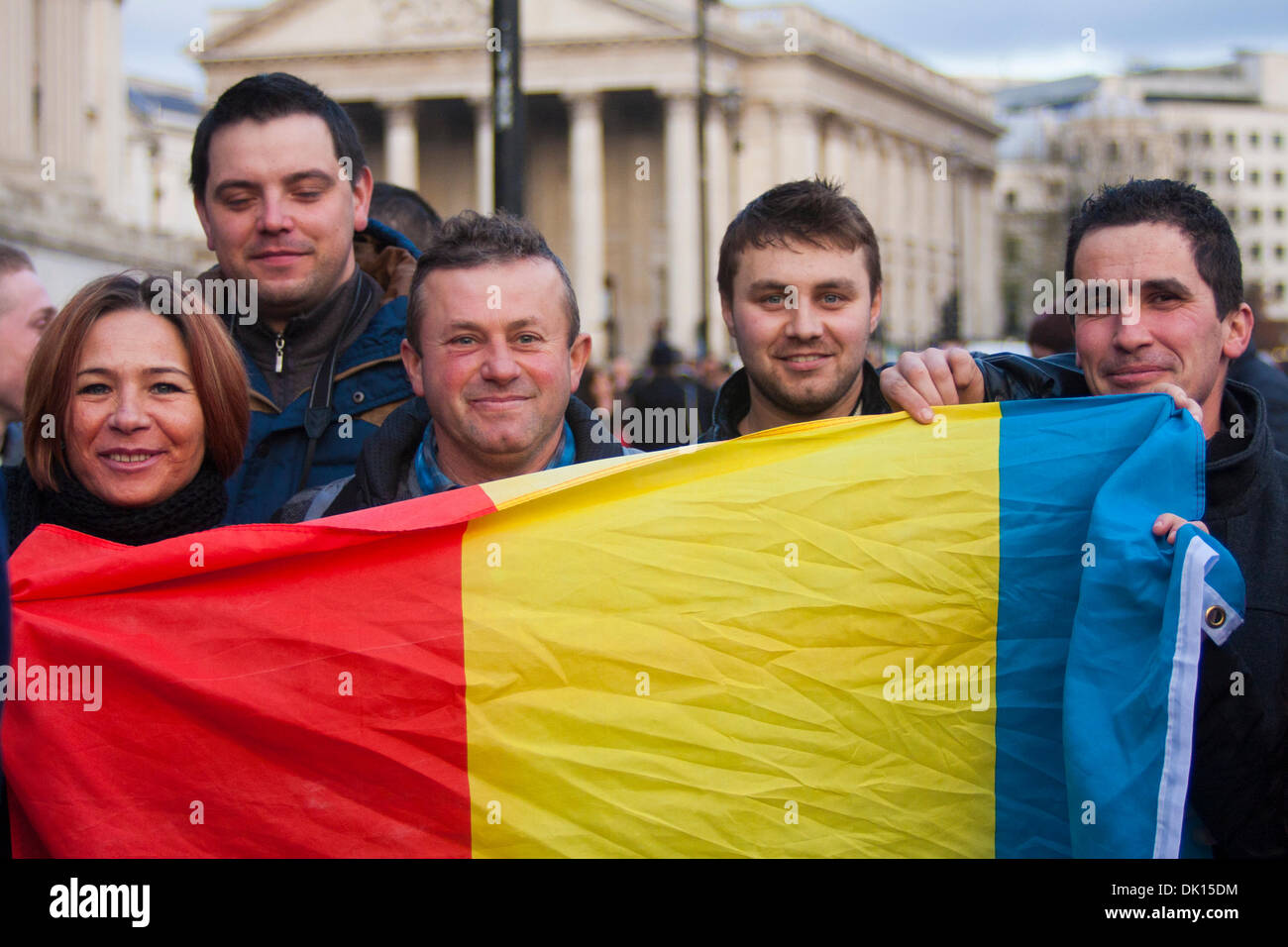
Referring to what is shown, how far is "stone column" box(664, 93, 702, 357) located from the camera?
57.9 metres

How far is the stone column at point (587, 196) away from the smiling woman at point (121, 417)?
5488 centimetres

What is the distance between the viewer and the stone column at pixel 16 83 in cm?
2811

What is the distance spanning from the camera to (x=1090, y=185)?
52188 mm

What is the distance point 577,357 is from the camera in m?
3.70

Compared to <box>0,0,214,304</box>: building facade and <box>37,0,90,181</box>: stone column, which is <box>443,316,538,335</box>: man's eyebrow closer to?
<box>0,0,214,304</box>: building facade

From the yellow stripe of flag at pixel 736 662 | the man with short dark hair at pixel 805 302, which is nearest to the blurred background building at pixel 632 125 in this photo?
the man with short dark hair at pixel 805 302

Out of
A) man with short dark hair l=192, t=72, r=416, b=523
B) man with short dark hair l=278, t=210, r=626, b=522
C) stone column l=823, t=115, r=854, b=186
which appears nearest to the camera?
man with short dark hair l=278, t=210, r=626, b=522

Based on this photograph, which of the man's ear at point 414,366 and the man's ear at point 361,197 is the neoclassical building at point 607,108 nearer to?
the man's ear at point 361,197

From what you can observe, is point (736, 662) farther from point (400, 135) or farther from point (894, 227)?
point (894, 227)

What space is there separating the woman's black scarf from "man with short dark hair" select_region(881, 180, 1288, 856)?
161cm

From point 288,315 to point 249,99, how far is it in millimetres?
606

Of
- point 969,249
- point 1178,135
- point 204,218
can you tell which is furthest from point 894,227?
point 204,218

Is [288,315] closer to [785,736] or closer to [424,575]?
[424,575]

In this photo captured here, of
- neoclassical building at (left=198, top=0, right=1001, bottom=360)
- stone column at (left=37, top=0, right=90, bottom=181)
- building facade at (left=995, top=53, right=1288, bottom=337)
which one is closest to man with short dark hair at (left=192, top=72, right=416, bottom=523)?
stone column at (left=37, top=0, right=90, bottom=181)
